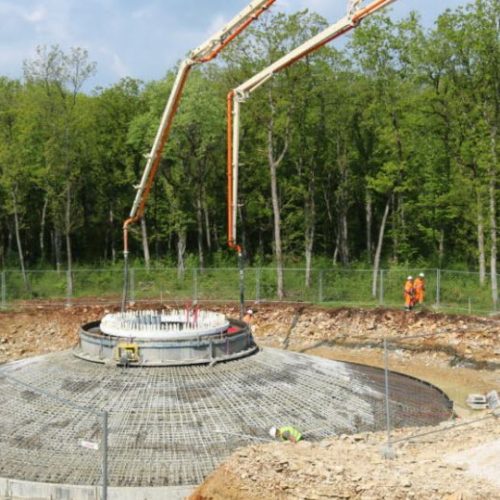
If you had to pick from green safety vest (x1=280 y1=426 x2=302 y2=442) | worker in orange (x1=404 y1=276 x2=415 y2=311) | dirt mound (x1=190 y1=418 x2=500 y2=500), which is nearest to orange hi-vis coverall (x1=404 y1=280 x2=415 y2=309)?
worker in orange (x1=404 y1=276 x2=415 y2=311)

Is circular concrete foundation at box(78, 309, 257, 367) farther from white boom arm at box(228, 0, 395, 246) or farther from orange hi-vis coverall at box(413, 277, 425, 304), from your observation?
orange hi-vis coverall at box(413, 277, 425, 304)

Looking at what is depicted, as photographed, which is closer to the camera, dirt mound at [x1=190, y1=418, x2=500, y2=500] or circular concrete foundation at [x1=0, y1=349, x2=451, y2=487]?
dirt mound at [x1=190, y1=418, x2=500, y2=500]

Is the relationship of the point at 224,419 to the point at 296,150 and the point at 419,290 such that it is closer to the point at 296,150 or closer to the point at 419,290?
the point at 419,290

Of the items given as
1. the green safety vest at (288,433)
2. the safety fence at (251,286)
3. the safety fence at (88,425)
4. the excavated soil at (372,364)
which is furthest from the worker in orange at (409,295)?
the green safety vest at (288,433)

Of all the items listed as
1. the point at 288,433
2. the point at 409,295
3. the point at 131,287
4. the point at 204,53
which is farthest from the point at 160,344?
the point at 131,287

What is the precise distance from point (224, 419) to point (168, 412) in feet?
4.19

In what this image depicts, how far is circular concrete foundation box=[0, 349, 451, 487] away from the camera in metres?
13.1

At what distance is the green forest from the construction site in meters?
14.7

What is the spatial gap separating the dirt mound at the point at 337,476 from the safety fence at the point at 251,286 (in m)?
21.5

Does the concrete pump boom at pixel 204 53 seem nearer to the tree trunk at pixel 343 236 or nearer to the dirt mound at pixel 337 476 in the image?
the dirt mound at pixel 337 476

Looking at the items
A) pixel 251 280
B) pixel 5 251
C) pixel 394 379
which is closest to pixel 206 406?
pixel 394 379

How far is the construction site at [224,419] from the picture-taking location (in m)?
10.1

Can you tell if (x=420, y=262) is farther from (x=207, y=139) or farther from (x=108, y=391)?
(x=108, y=391)

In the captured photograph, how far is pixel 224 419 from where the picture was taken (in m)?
14.5
